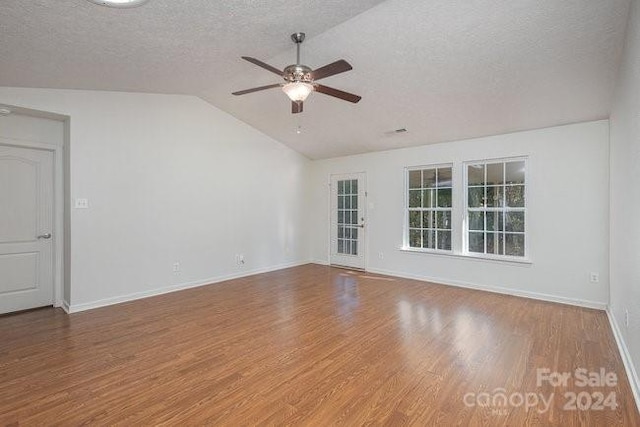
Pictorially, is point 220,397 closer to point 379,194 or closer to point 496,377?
point 496,377

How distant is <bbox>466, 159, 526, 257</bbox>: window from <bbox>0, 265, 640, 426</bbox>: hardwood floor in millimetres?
932

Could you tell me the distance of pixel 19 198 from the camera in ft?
12.6

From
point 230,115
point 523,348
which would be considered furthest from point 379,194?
point 523,348

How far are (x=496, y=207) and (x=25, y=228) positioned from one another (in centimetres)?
666

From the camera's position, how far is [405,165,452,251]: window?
5395 mm

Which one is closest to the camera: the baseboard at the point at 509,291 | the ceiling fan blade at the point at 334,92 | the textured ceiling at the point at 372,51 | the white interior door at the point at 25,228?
the textured ceiling at the point at 372,51

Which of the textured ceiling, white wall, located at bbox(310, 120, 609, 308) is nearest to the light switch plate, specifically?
the textured ceiling

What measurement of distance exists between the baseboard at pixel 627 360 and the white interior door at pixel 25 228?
6.18 m

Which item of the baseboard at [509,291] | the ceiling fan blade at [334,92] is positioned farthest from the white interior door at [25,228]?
the baseboard at [509,291]

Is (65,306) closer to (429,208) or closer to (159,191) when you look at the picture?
(159,191)

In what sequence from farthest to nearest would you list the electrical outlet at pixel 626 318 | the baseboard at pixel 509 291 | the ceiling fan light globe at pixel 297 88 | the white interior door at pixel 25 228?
the baseboard at pixel 509 291 → the white interior door at pixel 25 228 → the ceiling fan light globe at pixel 297 88 → the electrical outlet at pixel 626 318

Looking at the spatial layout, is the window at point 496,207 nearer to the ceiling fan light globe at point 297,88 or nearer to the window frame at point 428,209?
the window frame at point 428,209

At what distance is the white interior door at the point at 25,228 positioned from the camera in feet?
12.4

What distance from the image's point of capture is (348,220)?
6828 mm
